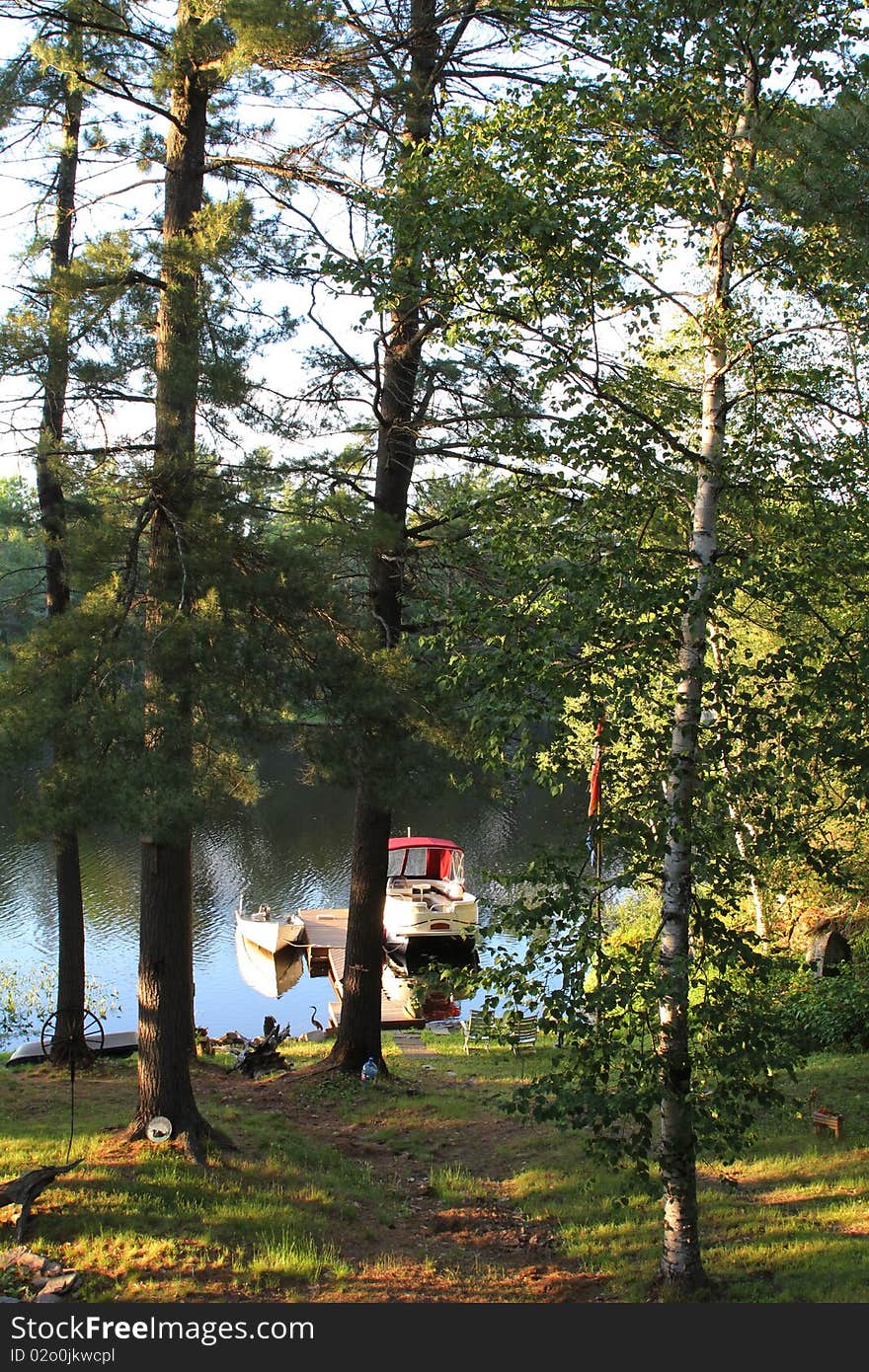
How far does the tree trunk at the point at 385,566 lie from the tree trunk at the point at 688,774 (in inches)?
138

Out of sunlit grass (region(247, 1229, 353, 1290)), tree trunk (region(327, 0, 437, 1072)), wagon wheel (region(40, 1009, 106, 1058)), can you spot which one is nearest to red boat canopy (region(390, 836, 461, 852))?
wagon wheel (region(40, 1009, 106, 1058))

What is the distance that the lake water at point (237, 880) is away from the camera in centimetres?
1936

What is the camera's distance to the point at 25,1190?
21.1 feet

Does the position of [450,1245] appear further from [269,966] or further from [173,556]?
[269,966]

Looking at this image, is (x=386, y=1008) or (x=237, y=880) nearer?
(x=386, y=1008)

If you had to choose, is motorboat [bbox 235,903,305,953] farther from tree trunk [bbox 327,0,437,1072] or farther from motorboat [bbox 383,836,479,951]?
tree trunk [bbox 327,0,437,1072]

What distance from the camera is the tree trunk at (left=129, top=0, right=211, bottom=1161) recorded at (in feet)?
25.4

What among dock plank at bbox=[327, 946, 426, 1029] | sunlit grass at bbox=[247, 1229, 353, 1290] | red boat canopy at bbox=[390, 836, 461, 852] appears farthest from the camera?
red boat canopy at bbox=[390, 836, 461, 852]

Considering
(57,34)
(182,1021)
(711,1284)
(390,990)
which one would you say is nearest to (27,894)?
(390,990)

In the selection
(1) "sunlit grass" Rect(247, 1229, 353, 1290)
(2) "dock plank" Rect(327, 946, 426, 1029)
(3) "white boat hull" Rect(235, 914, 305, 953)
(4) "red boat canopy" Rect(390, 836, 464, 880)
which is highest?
(4) "red boat canopy" Rect(390, 836, 464, 880)

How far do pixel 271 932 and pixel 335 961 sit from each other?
208 centimetres

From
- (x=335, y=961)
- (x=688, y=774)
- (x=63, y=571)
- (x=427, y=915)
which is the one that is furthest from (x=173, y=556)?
(x=427, y=915)

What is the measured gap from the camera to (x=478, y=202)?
6.21 m

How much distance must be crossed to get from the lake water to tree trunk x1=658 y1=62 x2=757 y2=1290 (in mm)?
3953
